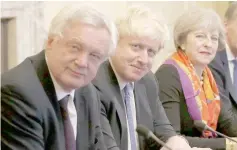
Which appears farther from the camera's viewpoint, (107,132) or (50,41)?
(107,132)

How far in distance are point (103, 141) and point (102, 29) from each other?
37 centimetres

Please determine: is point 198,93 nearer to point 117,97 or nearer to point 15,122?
point 117,97

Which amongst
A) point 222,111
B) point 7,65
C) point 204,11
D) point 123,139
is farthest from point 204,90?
point 7,65

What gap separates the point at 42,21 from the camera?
2.63m

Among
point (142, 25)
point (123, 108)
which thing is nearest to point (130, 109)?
point (123, 108)

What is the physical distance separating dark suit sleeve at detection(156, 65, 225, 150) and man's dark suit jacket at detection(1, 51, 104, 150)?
2.49ft

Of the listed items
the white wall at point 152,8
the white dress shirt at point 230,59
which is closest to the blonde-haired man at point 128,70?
the white wall at point 152,8

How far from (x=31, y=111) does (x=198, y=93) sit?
1183mm

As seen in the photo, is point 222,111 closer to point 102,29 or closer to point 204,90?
point 204,90

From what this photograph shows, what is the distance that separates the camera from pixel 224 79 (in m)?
2.75

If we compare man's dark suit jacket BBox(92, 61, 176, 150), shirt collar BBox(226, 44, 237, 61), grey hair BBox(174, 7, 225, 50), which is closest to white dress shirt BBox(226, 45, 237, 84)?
shirt collar BBox(226, 44, 237, 61)

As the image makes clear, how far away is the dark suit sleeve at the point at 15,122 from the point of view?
56.3 inches

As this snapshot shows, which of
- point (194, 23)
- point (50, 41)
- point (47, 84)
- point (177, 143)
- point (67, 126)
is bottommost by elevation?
point (177, 143)

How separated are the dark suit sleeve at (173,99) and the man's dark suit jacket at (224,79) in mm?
360
